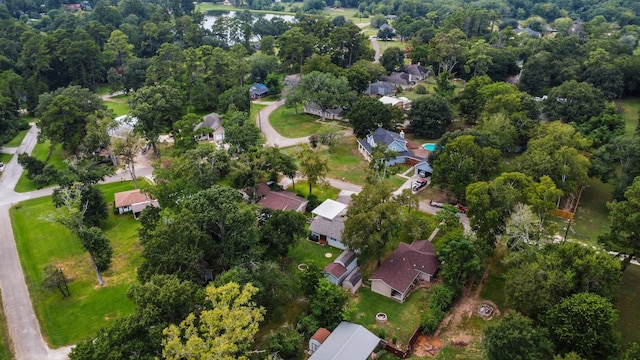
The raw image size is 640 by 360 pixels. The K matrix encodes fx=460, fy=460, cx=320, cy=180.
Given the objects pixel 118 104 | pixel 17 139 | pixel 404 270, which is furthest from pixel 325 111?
pixel 17 139

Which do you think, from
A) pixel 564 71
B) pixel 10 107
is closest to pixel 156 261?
pixel 10 107

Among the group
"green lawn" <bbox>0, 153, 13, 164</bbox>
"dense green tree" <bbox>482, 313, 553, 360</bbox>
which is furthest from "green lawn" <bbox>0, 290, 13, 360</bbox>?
"green lawn" <bbox>0, 153, 13, 164</bbox>

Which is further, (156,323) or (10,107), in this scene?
(10,107)

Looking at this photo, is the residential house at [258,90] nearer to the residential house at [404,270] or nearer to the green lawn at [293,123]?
the green lawn at [293,123]

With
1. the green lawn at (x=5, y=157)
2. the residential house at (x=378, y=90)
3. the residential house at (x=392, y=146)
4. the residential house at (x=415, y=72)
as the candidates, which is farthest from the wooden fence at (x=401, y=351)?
the residential house at (x=415, y=72)

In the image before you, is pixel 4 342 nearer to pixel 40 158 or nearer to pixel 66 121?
pixel 66 121

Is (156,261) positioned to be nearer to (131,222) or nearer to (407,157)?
(131,222)
